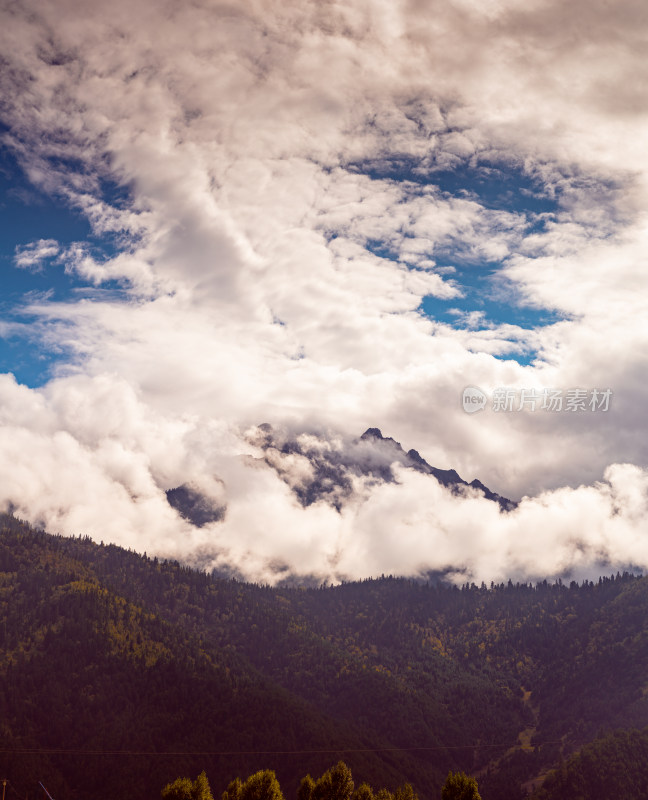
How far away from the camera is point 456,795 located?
583ft

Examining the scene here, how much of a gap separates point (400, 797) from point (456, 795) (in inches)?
976

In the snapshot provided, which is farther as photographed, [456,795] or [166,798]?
[166,798]

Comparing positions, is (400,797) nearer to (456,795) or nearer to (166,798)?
(456,795)

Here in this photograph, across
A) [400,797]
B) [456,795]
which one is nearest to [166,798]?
[400,797]

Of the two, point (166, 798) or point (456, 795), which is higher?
point (456, 795)

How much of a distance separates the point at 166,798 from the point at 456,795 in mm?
81359

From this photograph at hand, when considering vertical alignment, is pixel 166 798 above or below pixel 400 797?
below

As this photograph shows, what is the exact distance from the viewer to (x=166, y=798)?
19975 centimetres

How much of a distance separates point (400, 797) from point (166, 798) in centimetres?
6536

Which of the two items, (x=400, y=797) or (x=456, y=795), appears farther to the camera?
(x=400, y=797)
